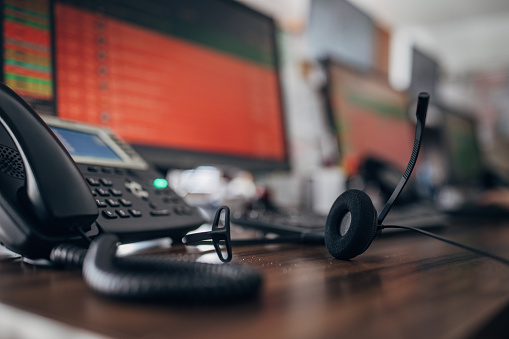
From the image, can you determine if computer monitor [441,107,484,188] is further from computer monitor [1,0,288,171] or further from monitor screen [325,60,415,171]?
computer monitor [1,0,288,171]

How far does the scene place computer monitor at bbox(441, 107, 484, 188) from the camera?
1901 millimetres

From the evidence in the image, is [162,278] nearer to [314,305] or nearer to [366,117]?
[314,305]

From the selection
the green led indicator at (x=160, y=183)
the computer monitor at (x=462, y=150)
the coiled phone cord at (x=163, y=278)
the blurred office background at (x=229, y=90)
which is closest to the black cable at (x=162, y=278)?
the coiled phone cord at (x=163, y=278)

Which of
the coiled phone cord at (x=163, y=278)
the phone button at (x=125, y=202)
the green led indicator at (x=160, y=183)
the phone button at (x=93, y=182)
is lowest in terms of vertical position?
the coiled phone cord at (x=163, y=278)

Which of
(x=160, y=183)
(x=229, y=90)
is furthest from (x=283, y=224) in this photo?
(x=229, y=90)

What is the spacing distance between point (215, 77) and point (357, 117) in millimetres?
550

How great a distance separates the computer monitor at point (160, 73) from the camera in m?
0.61

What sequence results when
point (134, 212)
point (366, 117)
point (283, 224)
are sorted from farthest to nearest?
point (366, 117) → point (283, 224) → point (134, 212)

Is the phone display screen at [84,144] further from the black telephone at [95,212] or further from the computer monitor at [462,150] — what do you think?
the computer monitor at [462,150]

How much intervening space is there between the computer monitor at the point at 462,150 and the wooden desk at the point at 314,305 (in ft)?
5.33

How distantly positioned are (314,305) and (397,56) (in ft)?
12.8

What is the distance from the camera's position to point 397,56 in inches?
150

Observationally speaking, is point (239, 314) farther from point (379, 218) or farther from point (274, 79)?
point (274, 79)

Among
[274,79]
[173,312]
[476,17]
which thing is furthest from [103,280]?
[476,17]
